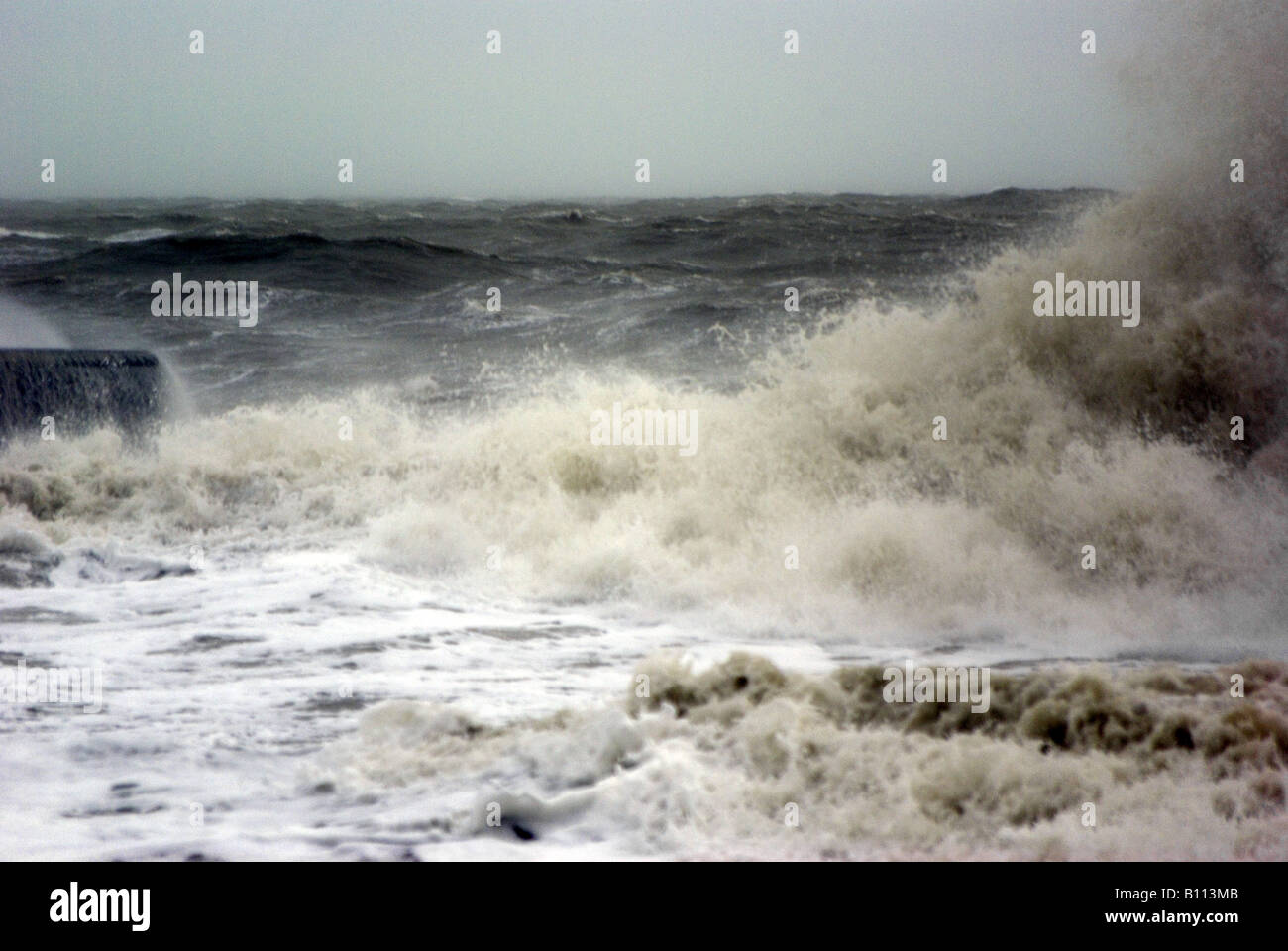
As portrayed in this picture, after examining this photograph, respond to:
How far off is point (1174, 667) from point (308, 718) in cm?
308

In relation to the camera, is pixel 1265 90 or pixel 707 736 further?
pixel 1265 90

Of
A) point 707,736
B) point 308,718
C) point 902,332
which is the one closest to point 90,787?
point 308,718

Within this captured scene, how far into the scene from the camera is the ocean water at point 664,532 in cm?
341

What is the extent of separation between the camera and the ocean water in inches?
134

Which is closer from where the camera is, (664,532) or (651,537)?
(651,537)

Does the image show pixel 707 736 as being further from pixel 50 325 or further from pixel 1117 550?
pixel 50 325

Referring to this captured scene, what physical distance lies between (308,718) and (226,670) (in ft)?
2.22

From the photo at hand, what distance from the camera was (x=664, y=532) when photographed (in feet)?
21.5

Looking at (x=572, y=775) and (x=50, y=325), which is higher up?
(x=50, y=325)

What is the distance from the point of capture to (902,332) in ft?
25.4

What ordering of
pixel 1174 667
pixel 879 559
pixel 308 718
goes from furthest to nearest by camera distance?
pixel 879 559 < pixel 1174 667 < pixel 308 718

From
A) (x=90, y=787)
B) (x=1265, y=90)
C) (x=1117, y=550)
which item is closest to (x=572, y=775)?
(x=90, y=787)
